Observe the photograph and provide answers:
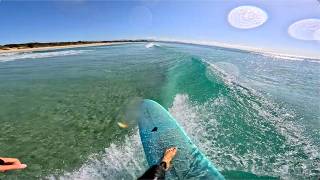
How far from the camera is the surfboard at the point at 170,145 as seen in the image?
5.55 meters

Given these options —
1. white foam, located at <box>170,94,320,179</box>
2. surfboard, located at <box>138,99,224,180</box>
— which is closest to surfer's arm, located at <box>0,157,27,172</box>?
surfboard, located at <box>138,99,224,180</box>

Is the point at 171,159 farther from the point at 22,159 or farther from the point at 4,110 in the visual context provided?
the point at 4,110

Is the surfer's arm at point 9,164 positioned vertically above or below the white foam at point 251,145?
above

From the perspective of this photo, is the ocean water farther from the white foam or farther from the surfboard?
the surfboard

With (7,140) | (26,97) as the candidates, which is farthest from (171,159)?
(26,97)

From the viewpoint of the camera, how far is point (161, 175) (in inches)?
187

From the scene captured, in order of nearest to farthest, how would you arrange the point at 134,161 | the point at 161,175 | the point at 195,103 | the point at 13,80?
the point at 161,175, the point at 134,161, the point at 195,103, the point at 13,80

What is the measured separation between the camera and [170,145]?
6555 millimetres

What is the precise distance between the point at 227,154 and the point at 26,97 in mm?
8927

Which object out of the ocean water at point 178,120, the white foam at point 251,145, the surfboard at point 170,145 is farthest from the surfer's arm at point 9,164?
the white foam at point 251,145

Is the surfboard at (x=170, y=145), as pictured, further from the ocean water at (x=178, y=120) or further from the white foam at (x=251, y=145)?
the white foam at (x=251, y=145)

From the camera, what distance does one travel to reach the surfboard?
18.2 feet

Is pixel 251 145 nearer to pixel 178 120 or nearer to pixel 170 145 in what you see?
pixel 170 145

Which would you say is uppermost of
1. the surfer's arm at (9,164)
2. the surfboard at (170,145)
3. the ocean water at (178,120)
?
the surfer's arm at (9,164)
